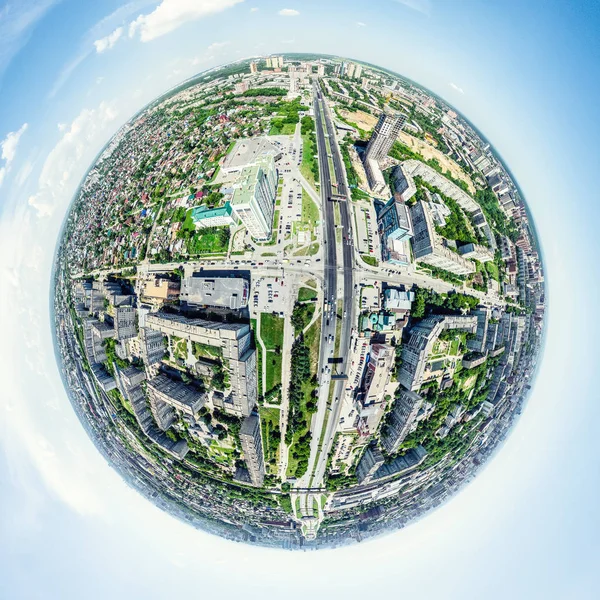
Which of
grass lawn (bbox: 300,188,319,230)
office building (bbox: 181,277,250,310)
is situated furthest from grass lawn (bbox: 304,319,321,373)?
grass lawn (bbox: 300,188,319,230)

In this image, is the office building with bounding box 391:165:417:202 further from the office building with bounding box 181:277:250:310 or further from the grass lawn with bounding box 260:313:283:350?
the office building with bounding box 181:277:250:310

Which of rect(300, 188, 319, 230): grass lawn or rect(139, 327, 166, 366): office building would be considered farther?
rect(300, 188, 319, 230): grass lawn

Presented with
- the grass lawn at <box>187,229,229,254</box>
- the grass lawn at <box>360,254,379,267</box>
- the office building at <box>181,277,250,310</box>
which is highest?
the grass lawn at <box>187,229,229,254</box>

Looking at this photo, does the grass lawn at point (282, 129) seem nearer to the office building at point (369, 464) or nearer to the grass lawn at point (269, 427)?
the grass lawn at point (269, 427)

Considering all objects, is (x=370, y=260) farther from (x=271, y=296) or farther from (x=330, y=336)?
(x=271, y=296)

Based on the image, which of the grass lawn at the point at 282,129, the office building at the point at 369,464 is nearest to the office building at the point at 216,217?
the grass lawn at the point at 282,129

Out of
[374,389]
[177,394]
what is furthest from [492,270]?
[177,394]

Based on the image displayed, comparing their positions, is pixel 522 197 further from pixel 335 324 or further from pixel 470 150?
pixel 335 324
